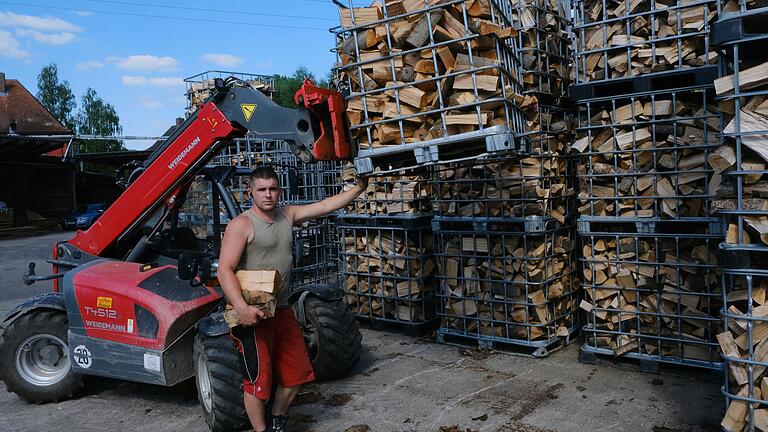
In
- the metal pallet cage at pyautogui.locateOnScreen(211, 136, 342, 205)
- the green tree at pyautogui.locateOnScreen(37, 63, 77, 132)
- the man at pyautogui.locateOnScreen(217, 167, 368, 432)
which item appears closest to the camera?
the man at pyautogui.locateOnScreen(217, 167, 368, 432)

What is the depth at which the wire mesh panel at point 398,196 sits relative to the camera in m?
7.56

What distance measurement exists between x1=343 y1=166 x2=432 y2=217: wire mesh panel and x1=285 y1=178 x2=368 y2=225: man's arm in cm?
260

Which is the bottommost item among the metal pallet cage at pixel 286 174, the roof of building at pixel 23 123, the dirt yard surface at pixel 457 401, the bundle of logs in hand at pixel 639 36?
the dirt yard surface at pixel 457 401

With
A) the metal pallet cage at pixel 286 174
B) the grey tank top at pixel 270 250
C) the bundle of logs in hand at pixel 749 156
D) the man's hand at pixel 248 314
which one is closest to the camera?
the bundle of logs in hand at pixel 749 156

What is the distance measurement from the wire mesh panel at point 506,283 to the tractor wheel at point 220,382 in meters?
2.82

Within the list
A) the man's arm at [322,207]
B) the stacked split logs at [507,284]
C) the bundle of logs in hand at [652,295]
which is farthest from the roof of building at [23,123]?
the bundle of logs in hand at [652,295]

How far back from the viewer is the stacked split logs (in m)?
6.43

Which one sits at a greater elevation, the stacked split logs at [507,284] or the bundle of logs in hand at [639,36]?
the bundle of logs in hand at [639,36]

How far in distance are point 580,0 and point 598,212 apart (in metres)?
2.03

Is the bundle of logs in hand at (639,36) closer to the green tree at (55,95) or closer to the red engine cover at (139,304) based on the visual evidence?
the red engine cover at (139,304)

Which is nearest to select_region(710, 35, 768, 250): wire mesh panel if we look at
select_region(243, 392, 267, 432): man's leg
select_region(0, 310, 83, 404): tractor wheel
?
select_region(243, 392, 267, 432): man's leg

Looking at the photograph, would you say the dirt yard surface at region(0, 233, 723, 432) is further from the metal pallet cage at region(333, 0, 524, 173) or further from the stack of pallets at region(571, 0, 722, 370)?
the metal pallet cage at region(333, 0, 524, 173)

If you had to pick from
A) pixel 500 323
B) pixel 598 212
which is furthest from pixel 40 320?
pixel 598 212

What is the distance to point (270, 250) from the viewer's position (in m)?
4.44
